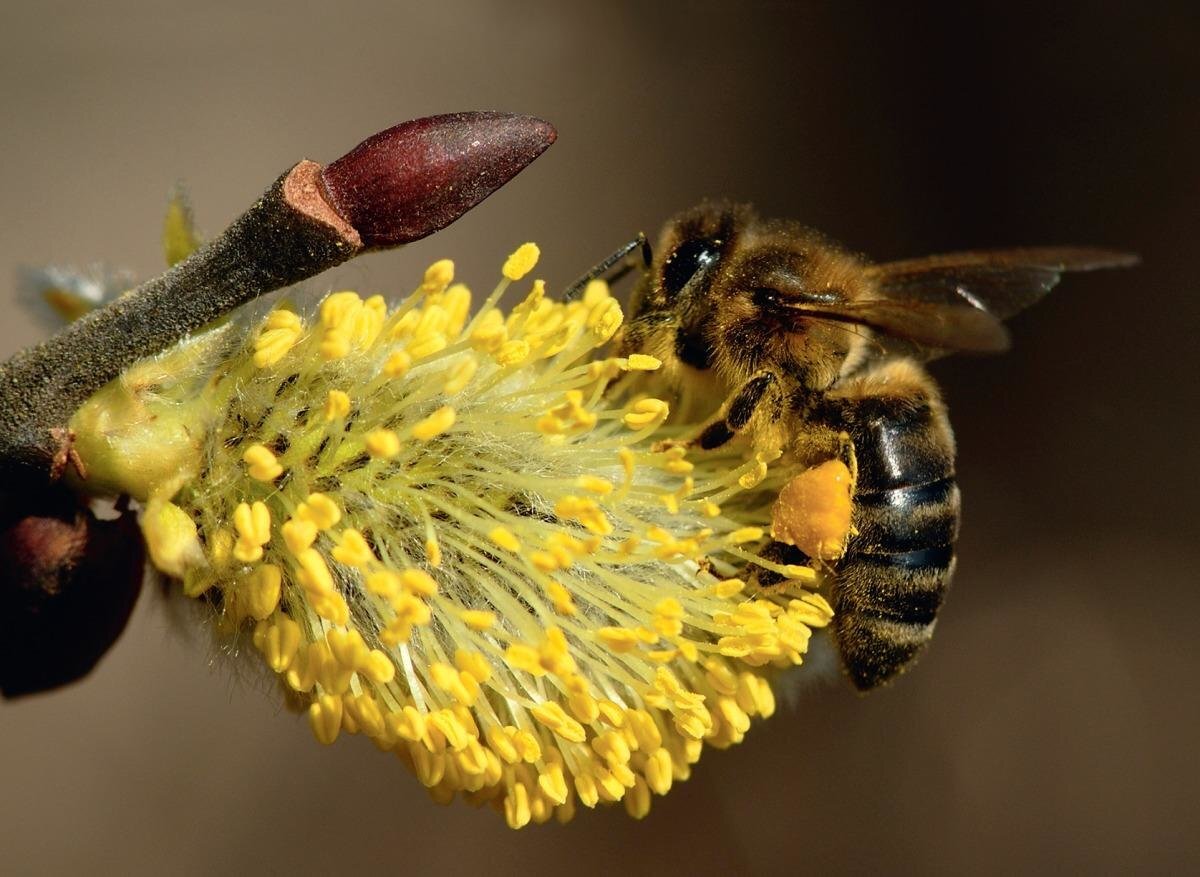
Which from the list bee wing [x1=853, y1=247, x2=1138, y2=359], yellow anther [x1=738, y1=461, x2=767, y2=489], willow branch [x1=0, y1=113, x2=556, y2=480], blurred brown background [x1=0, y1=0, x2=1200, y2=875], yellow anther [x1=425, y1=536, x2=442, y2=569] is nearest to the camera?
willow branch [x1=0, y1=113, x2=556, y2=480]

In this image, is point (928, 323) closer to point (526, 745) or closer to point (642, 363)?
point (642, 363)

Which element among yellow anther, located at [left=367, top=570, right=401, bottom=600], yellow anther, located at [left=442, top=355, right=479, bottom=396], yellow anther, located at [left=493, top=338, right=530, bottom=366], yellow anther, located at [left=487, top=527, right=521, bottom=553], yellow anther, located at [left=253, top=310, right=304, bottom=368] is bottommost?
yellow anther, located at [left=487, top=527, right=521, bottom=553]

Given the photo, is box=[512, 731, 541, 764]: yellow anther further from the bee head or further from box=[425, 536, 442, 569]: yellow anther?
the bee head

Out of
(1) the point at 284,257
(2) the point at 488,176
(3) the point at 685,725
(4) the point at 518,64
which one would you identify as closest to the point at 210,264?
(1) the point at 284,257

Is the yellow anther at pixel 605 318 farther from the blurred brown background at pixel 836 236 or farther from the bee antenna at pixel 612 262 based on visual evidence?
the blurred brown background at pixel 836 236

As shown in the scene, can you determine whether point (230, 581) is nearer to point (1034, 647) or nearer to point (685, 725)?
point (685, 725)

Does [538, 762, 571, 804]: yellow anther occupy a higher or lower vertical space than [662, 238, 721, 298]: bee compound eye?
lower

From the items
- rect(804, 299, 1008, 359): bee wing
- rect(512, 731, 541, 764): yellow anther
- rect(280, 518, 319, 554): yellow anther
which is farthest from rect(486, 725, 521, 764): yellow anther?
rect(804, 299, 1008, 359): bee wing

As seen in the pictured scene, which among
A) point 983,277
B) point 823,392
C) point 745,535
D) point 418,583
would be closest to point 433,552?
point 418,583
